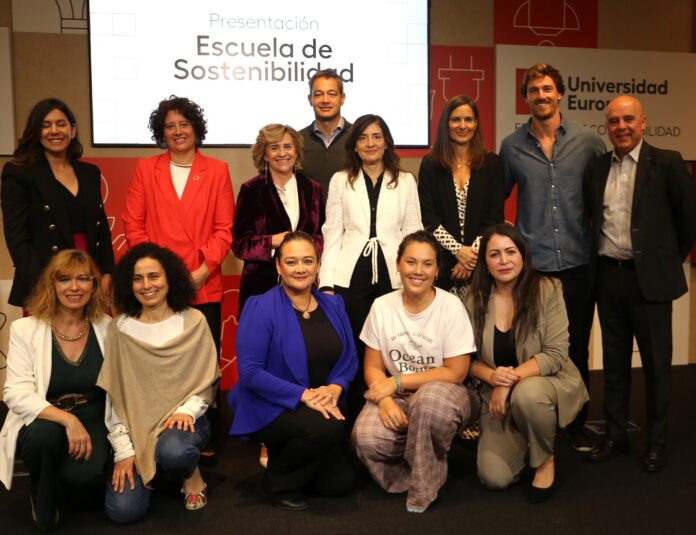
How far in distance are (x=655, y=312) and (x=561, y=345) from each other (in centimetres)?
52

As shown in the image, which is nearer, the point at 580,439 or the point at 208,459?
the point at 208,459

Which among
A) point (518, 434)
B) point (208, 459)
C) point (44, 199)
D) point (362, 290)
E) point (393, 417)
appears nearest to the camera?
point (393, 417)

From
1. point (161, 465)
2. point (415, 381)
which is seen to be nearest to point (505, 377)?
point (415, 381)

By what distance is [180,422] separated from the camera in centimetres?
278

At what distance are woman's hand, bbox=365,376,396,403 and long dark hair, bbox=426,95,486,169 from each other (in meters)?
1.04

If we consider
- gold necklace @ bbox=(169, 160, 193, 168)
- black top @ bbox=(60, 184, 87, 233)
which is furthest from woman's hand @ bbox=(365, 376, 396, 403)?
black top @ bbox=(60, 184, 87, 233)

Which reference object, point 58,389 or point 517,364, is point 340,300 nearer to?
point 517,364

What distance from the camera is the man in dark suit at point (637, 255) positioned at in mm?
3178

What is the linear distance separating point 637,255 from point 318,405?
1.54 m

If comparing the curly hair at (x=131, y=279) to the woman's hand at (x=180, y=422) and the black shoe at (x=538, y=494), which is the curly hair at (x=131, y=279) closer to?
the woman's hand at (x=180, y=422)

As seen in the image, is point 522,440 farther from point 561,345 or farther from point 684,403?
point 684,403

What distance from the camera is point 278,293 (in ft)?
9.76

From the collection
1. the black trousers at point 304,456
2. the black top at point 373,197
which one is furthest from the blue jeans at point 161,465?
the black top at point 373,197

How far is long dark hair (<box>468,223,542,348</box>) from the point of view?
3029 millimetres
